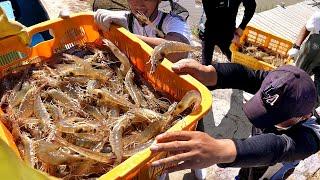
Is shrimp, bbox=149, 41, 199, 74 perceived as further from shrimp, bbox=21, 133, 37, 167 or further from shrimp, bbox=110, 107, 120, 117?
shrimp, bbox=21, 133, 37, 167

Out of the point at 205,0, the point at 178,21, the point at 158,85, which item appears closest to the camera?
the point at 158,85

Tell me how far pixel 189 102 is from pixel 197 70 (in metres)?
0.35

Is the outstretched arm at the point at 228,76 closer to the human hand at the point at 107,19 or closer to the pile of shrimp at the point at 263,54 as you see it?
the human hand at the point at 107,19

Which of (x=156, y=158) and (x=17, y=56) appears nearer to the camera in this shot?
(x=156, y=158)

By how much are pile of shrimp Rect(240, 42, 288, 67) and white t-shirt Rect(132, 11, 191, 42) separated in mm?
2873

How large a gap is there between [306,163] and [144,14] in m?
2.37

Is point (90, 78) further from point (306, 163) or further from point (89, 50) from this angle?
point (306, 163)

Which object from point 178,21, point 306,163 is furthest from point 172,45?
point 306,163

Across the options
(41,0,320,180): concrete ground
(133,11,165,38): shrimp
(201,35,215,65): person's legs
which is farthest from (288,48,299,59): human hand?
(133,11,165,38): shrimp

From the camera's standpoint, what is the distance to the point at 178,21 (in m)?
3.06

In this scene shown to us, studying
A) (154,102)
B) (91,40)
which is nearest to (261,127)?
(154,102)

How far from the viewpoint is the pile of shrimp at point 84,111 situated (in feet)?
6.22

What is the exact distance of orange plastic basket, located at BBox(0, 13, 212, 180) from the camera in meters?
2.14

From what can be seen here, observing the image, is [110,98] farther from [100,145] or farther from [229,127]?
[229,127]
